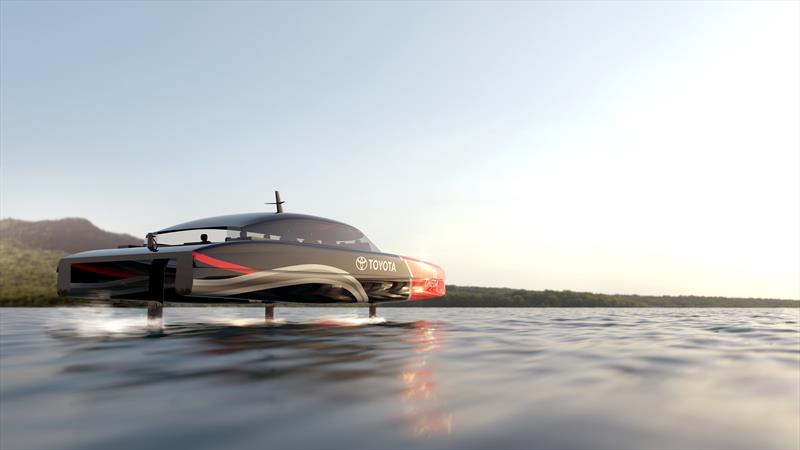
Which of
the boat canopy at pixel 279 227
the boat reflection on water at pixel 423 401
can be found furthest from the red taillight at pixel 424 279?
the boat reflection on water at pixel 423 401

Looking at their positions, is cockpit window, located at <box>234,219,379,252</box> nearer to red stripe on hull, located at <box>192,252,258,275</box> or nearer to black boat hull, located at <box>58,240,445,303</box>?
black boat hull, located at <box>58,240,445,303</box>

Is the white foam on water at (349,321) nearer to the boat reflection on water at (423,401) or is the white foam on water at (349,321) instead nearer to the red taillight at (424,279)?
the red taillight at (424,279)

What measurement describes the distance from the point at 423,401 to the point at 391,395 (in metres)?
0.21

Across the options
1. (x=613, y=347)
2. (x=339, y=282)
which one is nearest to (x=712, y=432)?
(x=613, y=347)

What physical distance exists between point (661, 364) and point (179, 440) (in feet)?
11.8

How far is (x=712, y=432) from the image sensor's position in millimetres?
2281

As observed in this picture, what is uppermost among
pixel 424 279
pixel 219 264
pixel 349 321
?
pixel 219 264

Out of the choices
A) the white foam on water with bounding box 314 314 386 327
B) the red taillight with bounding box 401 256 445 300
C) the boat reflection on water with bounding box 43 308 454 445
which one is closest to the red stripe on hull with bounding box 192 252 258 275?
the boat reflection on water with bounding box 43 308 454 445

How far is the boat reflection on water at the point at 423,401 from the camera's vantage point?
7.37 feet

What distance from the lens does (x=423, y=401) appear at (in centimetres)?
276

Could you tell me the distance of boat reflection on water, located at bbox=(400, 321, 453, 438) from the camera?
225cm

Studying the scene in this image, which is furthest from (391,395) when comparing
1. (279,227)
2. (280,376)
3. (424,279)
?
(424,279)

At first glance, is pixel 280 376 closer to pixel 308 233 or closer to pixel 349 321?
pixel 308 233

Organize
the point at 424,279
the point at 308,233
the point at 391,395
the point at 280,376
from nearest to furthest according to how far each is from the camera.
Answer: the point at 391,395 → the point at 280,376 → the point at 308,233 → the point at 424,279
